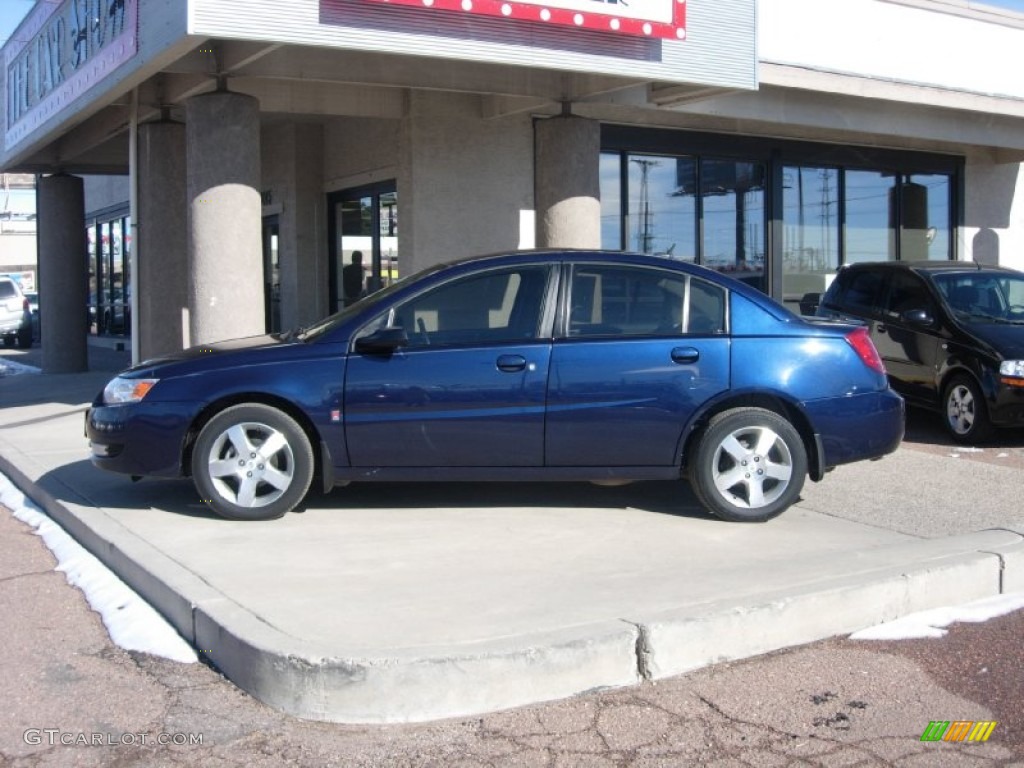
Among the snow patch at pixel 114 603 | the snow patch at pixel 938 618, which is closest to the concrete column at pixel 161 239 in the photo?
the snow patch at pixel 114 603

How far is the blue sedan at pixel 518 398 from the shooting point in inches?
258

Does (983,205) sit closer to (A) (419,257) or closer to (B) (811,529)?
(A) (419,257)

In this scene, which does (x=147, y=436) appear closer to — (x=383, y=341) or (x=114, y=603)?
(x=114, y=603)

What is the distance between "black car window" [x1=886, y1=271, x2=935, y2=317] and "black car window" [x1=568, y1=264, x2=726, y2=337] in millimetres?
4722

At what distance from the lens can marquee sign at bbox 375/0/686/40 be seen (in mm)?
9055

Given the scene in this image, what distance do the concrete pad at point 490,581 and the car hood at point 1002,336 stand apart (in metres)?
2.73

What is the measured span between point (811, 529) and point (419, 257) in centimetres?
656

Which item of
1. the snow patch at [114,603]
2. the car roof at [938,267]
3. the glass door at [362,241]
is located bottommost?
the snow patch at [114,603]

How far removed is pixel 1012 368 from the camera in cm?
970

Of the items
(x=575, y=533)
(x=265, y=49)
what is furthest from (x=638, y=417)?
(x=265, y=49)

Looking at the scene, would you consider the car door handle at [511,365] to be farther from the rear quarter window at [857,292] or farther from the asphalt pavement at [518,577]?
the rear quarter window at [857,292]

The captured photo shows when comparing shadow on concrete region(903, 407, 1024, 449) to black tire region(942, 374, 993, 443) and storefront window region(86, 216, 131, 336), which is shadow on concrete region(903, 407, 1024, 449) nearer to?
black tire region(942, 374, 993, 443)

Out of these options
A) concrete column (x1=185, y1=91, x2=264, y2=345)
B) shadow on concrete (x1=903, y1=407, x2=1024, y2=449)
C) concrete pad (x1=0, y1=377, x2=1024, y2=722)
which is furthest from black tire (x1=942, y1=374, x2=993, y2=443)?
concrete column (x1=185, y1=91, x2=264, y2=345)

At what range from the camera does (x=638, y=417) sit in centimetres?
661
